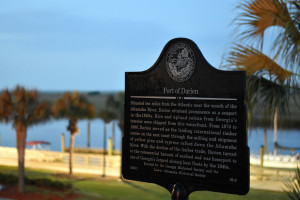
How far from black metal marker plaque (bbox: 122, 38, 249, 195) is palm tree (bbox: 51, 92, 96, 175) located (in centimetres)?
429

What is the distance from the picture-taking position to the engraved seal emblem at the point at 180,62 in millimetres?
3254

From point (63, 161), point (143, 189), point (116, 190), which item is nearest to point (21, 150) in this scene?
point (63, 161)

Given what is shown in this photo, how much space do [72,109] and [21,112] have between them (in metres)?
0.98

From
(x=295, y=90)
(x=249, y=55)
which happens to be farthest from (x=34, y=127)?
(x=295, y=90)

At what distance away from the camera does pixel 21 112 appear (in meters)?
7.73

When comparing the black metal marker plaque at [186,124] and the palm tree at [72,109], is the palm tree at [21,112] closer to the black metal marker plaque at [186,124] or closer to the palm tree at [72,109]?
the palm tree at [72,109]

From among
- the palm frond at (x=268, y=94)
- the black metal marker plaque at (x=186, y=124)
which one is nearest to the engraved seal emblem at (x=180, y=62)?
the black metal marker plaque at (x=186, y=124)

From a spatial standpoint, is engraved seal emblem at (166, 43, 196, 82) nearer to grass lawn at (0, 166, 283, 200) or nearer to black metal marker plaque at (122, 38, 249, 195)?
black metal marker plaque at (122, 38, 249, 195)

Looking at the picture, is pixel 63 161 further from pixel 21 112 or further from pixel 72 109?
pixel 21 112

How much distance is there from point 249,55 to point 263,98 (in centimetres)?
56

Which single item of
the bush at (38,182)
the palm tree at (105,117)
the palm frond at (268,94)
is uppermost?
the palm frond at (268,94)

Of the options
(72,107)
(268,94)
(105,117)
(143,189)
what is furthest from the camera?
(72,107)

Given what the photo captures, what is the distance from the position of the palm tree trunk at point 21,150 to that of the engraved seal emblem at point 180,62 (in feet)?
16.6

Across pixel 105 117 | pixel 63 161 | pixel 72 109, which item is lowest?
pixel 63 161
